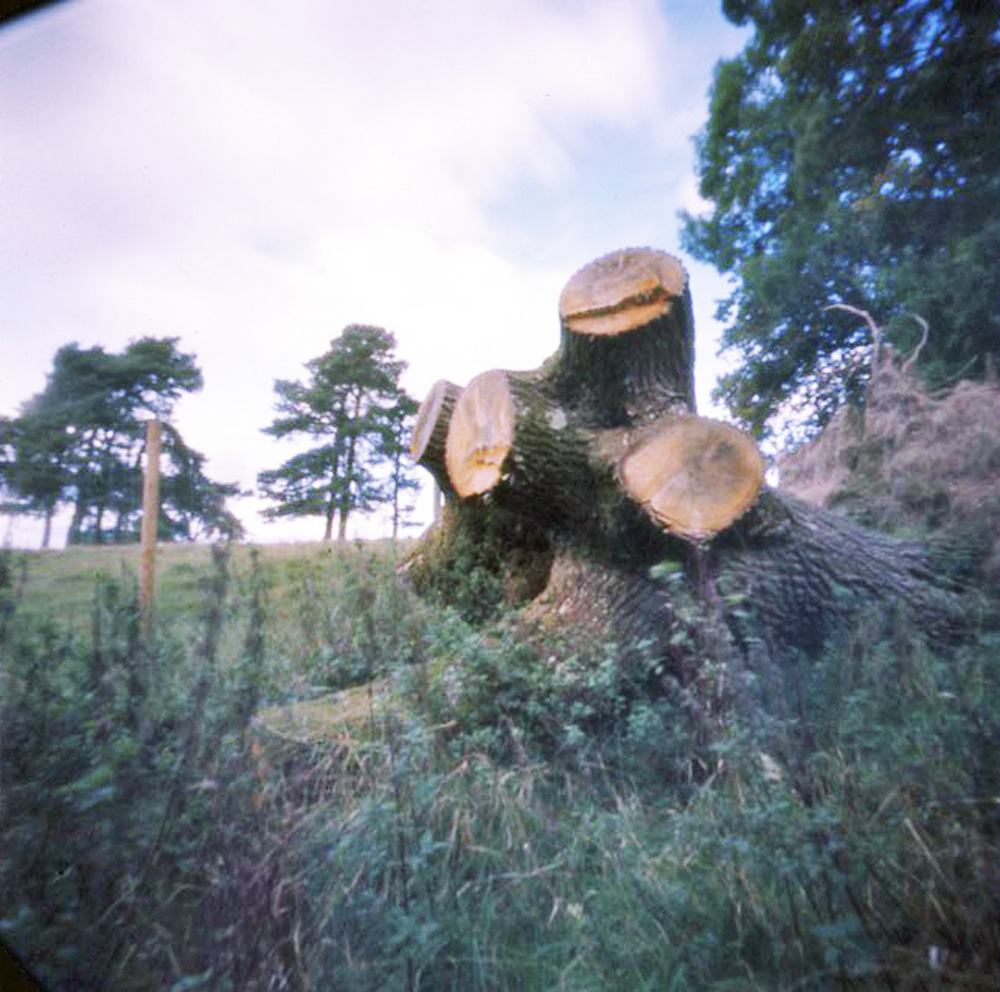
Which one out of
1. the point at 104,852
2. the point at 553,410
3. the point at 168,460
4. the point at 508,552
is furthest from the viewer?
the point at 508,552

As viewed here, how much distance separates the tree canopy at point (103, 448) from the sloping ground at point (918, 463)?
4022mm

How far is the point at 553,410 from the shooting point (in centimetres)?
371

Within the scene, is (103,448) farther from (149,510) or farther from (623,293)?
(623,293)

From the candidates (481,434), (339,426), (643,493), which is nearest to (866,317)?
(643,493)

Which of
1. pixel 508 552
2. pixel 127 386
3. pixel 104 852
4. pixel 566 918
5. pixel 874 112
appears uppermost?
pixel 874 112

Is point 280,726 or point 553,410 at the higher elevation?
point 553,410

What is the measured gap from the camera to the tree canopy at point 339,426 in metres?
3.34

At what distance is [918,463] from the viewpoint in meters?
4.41

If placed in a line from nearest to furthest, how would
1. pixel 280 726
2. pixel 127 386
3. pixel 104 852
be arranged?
pixel 104 852 → pixel 280 726 → pixel 127 386

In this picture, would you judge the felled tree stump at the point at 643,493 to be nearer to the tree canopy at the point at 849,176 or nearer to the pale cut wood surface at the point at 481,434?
the pale cut wood surface at the point at 481,434

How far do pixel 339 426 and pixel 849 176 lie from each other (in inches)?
101

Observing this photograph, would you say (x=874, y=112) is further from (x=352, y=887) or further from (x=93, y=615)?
(x=93, y=615)

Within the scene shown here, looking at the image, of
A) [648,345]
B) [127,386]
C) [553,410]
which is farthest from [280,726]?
[648,345]

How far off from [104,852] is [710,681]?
1.70 metres
